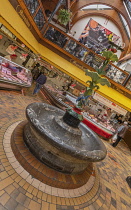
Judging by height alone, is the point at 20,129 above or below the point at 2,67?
below

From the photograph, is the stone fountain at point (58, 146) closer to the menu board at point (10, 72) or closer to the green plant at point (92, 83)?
the green plant at point (92, 83)

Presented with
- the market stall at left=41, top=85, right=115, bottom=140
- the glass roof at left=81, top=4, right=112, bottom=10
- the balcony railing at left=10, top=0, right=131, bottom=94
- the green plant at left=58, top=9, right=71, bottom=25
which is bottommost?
the market stall at left=41, top=85, right=115, bottom=140

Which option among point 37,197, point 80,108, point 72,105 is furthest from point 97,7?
point 37,197

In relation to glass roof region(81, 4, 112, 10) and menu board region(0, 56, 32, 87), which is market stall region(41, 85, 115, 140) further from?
glass roof region(81, 4, 112, 10)

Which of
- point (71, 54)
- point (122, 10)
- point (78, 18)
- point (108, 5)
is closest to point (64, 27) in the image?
point (78, 18)

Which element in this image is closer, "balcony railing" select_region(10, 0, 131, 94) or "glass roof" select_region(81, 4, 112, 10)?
"balcony railing" select_region(10, 0, 131, 94)

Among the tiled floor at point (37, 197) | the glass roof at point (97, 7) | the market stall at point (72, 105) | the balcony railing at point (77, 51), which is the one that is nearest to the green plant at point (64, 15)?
the glass roof at point (97, 7)

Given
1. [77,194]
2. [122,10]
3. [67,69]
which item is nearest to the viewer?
[77,194]

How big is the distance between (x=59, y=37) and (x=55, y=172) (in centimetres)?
910

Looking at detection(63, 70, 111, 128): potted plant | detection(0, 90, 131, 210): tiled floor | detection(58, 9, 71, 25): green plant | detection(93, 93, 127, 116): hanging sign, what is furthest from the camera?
detection(58, 9, 71, 25): green plant

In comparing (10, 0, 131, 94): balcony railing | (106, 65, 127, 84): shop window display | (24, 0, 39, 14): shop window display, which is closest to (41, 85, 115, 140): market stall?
(10, 0, 131, 94): balcony railing

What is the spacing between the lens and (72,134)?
11.3 feet

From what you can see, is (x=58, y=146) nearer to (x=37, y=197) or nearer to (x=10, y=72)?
(x=37, y=197)

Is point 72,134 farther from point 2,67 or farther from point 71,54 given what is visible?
point 71,54
